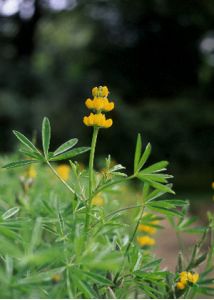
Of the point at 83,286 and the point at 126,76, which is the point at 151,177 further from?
the point at 126,76

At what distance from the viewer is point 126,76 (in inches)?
424

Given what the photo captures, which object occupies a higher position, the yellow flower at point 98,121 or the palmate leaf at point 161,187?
the yellow flower at point 98,121

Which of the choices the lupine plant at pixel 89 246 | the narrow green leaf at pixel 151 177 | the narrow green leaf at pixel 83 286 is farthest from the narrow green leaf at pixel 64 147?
→ the narrow green leaf at pixel 83 286

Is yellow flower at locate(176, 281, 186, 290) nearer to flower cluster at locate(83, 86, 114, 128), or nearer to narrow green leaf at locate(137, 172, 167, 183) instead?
narrow green leaf at locate(137, 172, 167, 183)

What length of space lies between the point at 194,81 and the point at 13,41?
12.8 ft

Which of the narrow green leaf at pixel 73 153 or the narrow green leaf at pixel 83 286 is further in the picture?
the narrow green leaf at pixel 73 153

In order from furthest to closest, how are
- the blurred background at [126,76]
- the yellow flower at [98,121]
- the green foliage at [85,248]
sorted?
the blurred background at [126,76] → the yellow flower at [98,121] → the green foliage at [85,248]

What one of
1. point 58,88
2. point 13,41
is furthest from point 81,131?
point 13,41

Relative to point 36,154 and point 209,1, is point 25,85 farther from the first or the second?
point 36,154

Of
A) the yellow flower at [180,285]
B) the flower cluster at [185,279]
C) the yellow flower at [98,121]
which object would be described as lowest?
the yellow flower at [180,285]

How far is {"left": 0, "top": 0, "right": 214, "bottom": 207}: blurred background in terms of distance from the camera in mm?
9578

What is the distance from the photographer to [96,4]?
10.8 metres

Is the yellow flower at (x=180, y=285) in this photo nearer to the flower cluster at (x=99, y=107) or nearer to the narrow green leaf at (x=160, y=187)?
the narrow green leaf at (x=160, y=187)

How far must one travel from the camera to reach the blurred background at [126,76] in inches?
377
